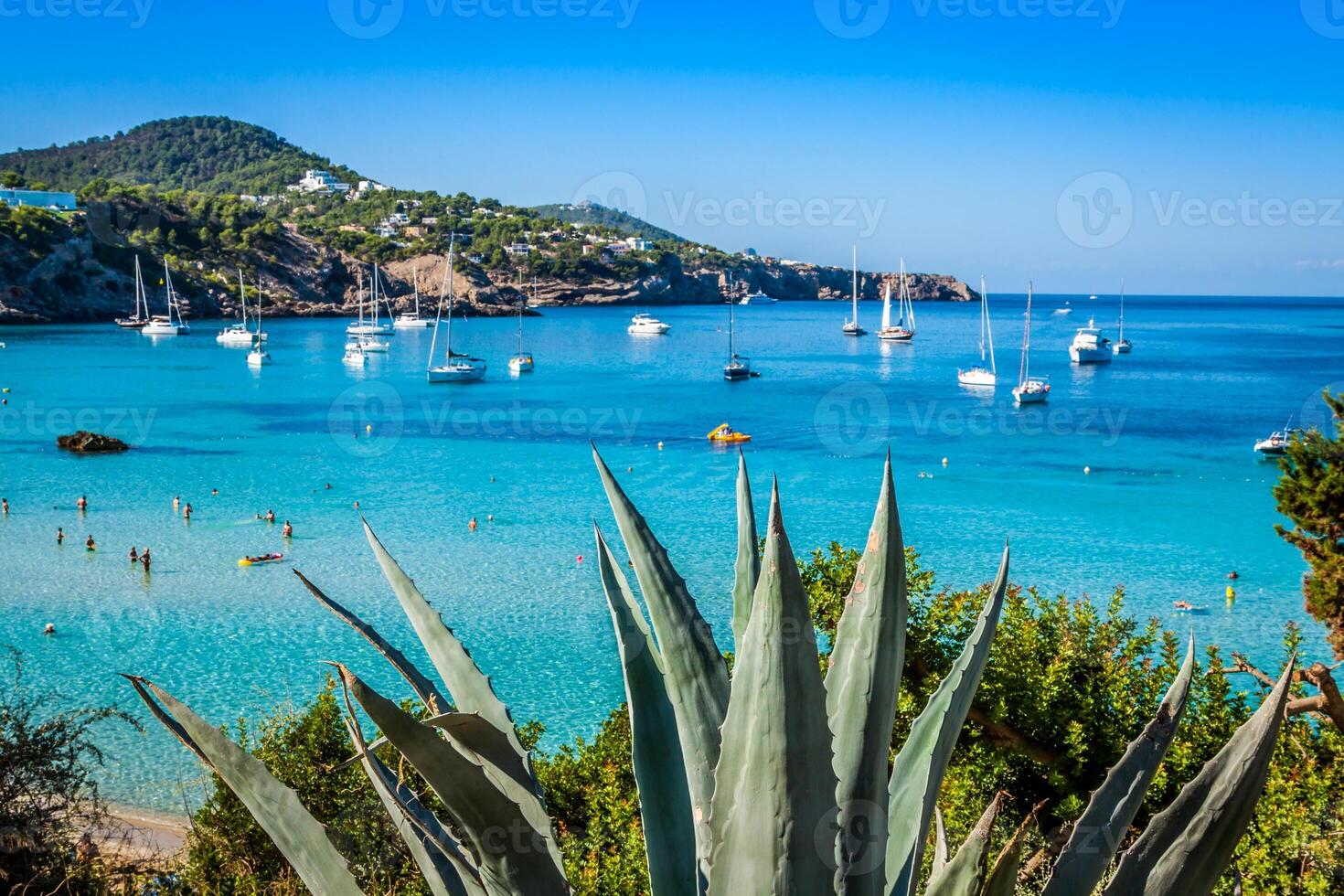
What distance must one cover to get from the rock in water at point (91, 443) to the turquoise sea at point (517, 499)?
→ 748 mm

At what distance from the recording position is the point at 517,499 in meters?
25.2

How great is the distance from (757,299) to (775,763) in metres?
157

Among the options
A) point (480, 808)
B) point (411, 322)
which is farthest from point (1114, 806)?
point (411, 322)

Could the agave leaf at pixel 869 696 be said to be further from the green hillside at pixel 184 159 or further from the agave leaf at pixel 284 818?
the green hillside at pixel 184 159

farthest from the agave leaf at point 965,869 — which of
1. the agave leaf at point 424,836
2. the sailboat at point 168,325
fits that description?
the sailboat at point 168,325

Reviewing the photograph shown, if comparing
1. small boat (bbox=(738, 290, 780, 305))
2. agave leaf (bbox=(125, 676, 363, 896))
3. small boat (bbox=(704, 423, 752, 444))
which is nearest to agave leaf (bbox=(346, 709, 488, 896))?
agave leaf (bbox=(125, 676, 363, 896))

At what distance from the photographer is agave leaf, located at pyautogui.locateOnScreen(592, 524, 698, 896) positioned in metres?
1.60

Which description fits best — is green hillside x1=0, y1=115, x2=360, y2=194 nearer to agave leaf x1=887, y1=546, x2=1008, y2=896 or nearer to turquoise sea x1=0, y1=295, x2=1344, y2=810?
turquoise sea x1=0, y1=295, x2=1344, y2=810

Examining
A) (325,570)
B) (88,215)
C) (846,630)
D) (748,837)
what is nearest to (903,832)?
(846,630)

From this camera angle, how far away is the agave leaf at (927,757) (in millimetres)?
1458

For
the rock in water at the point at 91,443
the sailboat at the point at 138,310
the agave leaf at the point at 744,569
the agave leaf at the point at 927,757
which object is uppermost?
the sailboat at the point at 138,310

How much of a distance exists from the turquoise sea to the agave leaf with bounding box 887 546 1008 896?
1.17 meters

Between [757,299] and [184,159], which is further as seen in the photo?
[757,299]

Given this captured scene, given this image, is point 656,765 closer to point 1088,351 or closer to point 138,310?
point 1088,351
